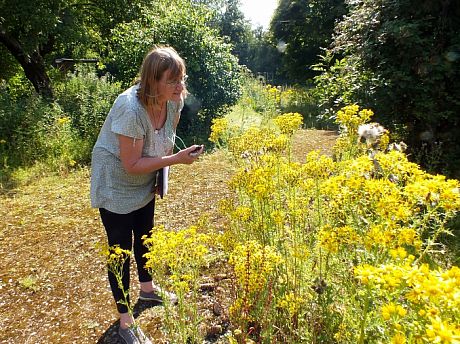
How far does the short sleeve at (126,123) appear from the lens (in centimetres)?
192

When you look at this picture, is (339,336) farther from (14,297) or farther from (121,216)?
(14,297)

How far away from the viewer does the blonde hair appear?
6.34 feet

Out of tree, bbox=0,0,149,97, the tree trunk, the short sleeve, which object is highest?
tree, bbox=0,0,149,97

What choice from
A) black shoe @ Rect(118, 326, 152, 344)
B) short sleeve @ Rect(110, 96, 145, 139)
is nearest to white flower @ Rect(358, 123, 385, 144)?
short sleeve @ Rect(110, 96, 145, 139)

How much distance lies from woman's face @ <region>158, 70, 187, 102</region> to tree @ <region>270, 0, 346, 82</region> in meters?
13.6

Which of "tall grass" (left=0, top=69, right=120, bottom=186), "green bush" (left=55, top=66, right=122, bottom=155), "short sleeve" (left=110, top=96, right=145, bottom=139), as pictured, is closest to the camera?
"short sleeve" (left=110, top=96, right=145, bottom=139)

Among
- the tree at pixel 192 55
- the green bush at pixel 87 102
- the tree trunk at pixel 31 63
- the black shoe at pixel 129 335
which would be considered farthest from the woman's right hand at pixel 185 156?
the tree trunk at pixel 31 63

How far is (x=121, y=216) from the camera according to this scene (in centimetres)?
216

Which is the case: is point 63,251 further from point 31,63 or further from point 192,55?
point 31,63

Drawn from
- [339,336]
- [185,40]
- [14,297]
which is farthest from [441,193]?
[185,40]

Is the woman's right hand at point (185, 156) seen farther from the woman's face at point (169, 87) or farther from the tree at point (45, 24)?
the tree at point (45, 24)

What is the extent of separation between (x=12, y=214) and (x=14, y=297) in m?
1.87

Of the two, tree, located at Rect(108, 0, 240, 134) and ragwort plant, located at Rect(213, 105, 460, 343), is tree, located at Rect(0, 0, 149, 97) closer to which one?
tree, located at Rect(108, 0, 240, 134)

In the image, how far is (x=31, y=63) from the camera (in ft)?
30.4
